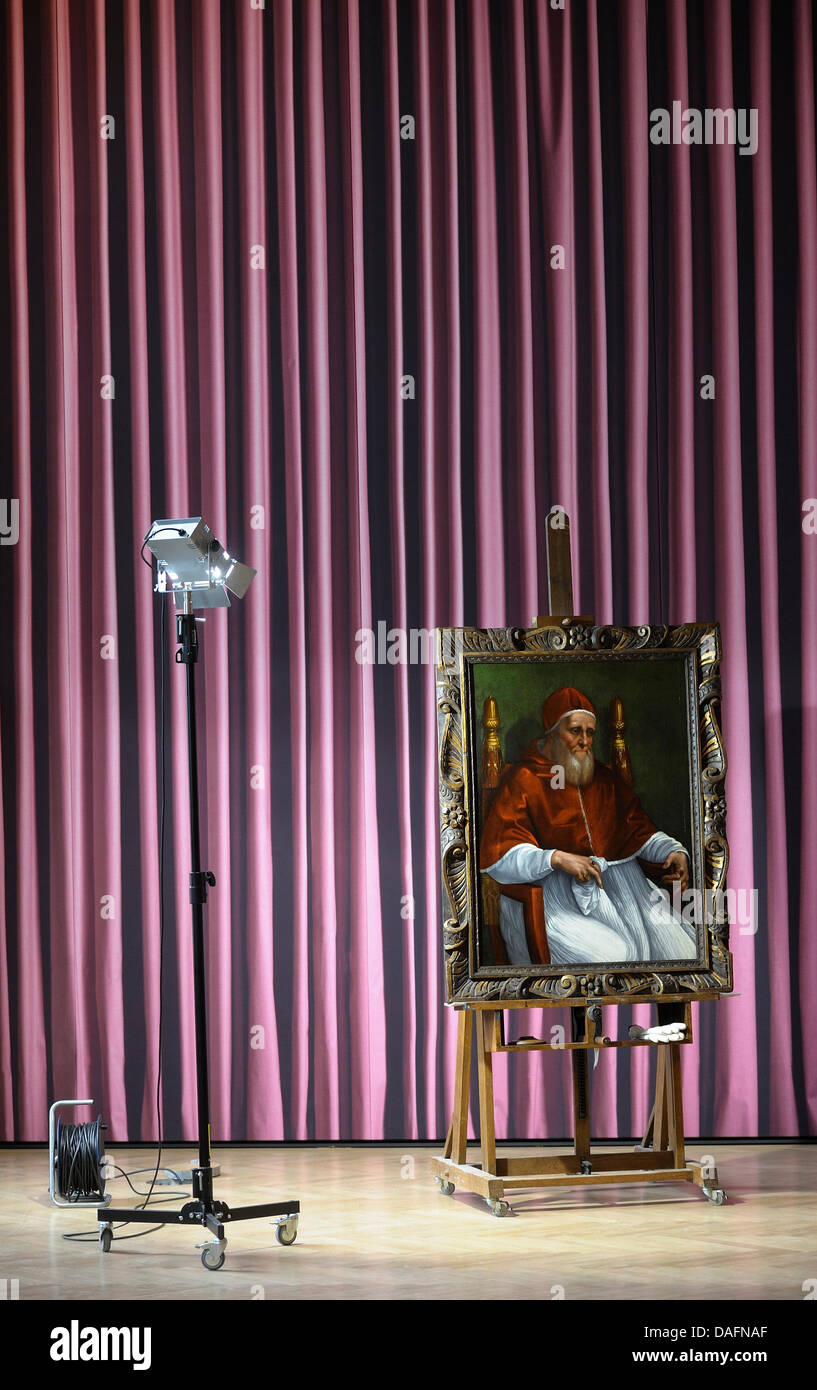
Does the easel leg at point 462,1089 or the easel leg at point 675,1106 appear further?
the easel leg at point 462,1089

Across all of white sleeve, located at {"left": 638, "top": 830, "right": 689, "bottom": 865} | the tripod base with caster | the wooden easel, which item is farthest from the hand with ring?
the tripod base with caster

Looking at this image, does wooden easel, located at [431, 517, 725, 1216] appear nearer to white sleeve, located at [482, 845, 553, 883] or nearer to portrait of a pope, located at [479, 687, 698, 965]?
portrait of a pope, located at [479, 687, 698, 965]

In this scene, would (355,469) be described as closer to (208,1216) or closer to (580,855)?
(580,855)

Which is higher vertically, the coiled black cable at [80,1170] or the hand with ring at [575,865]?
the hand with ring at [575,865]

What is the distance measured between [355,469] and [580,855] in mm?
1773

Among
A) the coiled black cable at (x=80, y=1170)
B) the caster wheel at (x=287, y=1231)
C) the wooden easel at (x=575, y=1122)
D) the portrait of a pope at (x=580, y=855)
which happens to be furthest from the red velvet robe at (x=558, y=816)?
the coiled black cable at (x=80, y=1170)

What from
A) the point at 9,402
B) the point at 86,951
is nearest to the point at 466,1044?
the point at 86,951

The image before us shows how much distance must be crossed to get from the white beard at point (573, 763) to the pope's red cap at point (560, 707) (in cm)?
4

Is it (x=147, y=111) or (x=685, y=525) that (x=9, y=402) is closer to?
(x=147, y=111)

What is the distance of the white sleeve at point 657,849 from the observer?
15.3 ft

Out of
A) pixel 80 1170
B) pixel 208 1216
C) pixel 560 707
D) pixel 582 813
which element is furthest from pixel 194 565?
pixel 80 1170

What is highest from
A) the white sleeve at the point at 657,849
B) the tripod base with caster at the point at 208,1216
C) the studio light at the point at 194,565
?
the studio light at the point at 194,565

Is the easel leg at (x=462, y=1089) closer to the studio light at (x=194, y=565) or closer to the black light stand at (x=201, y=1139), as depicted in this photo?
the black light stand at (x=201, y=1139)

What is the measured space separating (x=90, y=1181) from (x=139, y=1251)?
698 millimetres
